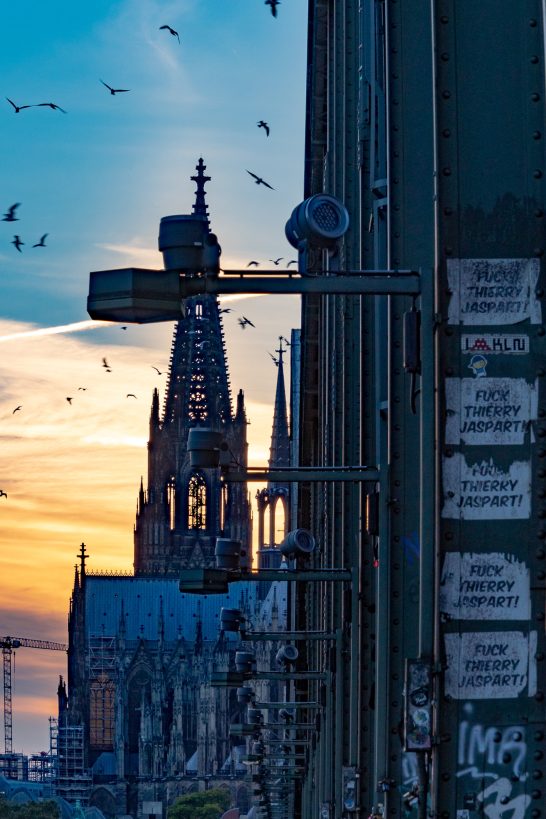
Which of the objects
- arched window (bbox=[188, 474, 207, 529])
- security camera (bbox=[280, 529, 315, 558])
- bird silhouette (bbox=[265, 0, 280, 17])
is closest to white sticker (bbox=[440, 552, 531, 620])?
security camera (bbox=[280, 529, 315, 558])

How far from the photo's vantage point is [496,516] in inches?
440

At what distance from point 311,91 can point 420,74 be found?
26047mm

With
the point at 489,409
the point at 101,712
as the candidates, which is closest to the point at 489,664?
the point at 489,409

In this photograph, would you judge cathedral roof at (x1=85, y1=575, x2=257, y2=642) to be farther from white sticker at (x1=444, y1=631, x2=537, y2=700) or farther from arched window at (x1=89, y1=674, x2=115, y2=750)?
white sticker at (x1=444, y1=631, x2=537, y2=700)

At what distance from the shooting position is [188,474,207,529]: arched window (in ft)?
615

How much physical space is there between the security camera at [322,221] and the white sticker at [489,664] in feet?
9.61

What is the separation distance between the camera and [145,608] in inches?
7303

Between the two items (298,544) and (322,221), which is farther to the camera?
(298,544)

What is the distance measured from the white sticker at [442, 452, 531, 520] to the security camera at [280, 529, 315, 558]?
15.4m

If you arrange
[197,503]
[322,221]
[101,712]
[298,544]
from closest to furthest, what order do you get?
[322,221]
[298,544]
[101,712]
[197,503]

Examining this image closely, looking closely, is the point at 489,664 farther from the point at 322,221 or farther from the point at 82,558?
the point at 82,558

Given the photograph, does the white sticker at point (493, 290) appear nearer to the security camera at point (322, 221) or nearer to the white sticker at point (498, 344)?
the white sticker at point (498, 344)

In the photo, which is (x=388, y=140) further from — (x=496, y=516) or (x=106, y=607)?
(x=106, y=607)

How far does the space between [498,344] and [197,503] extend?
17750cm
